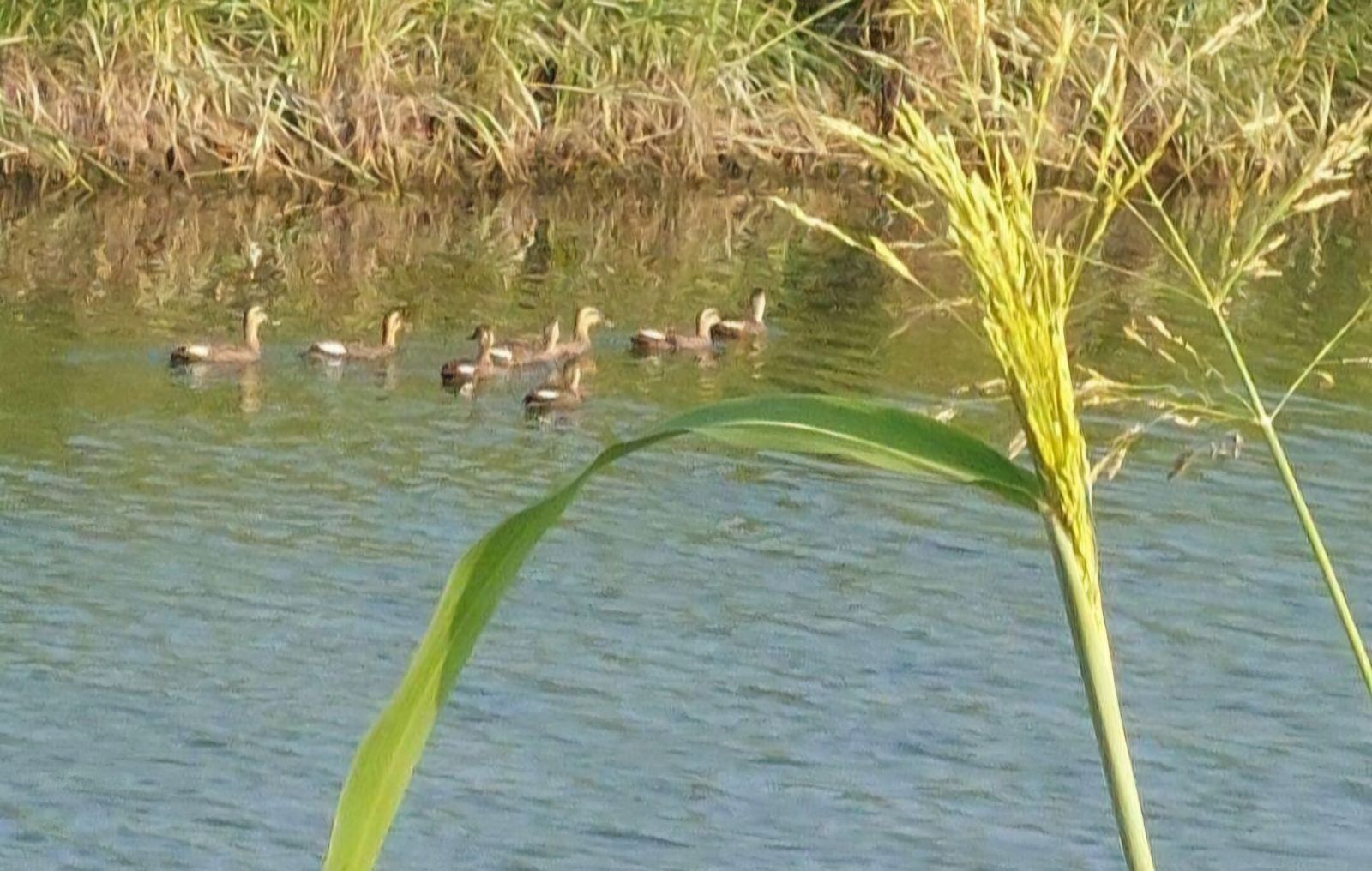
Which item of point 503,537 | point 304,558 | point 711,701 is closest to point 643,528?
point 304,558

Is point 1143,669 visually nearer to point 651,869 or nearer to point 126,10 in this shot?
point 651,869

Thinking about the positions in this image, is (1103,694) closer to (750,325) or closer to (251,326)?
(251,326)

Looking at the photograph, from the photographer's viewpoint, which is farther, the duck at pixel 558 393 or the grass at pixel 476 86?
the grass at pixel 476 86

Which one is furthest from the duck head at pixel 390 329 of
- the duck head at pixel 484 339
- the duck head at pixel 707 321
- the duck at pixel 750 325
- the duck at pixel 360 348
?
the duck at pixel 750 325

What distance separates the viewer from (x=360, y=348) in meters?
12.3

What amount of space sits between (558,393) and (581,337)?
1.29 m

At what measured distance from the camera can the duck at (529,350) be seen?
12.4 meters

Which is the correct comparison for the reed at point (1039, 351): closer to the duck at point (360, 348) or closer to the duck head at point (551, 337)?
the duck at point (360, 348)

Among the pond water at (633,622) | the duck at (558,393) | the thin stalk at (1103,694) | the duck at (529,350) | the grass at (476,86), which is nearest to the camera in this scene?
the thin stalk at (1103,694)

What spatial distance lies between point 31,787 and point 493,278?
877 cm

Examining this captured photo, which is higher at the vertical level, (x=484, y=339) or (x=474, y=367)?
(x=484, y=339)

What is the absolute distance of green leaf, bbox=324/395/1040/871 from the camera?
196 centimetres

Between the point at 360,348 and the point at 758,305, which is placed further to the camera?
the point at 758,305

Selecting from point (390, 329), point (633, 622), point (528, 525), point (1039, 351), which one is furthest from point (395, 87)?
point (1039, 351)
